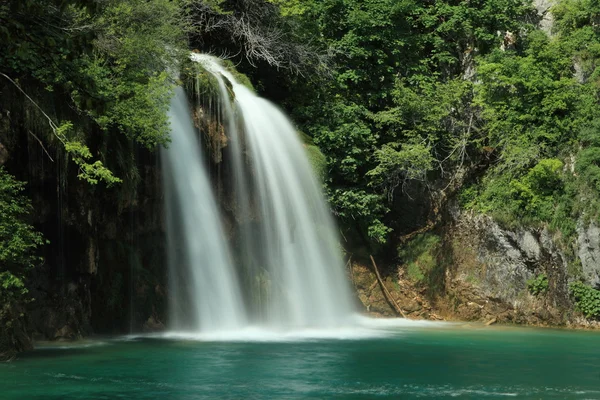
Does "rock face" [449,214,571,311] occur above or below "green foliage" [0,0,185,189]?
below

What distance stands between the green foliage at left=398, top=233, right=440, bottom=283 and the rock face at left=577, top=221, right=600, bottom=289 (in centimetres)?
537

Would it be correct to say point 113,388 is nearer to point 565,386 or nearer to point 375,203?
point 565,386

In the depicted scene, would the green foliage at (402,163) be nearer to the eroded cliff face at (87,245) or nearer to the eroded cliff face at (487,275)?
the eroded cliff face at (487,275)

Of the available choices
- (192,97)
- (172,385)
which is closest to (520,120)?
(192,97)

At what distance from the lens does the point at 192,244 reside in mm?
22719

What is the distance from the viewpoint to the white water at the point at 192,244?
22.4 metres

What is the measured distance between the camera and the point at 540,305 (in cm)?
2650

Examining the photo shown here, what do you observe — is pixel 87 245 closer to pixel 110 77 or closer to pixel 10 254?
pixel 110 77

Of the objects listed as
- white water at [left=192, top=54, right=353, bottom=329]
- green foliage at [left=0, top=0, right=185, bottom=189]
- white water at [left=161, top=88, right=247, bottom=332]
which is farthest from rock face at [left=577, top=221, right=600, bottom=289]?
green foliage at [left=0, top=0, right=185, bottom=189]

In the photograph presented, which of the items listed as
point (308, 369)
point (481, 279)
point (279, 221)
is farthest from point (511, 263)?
point (308, 369)

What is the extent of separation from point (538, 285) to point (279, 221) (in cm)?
829

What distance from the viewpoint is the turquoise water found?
1337cm

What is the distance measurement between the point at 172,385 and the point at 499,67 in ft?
61.5

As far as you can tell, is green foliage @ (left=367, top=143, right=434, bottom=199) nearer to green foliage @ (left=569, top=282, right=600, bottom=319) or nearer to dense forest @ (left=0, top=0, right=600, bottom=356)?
dense forest @ (left=0, top=0, right=600, bottom=356)
